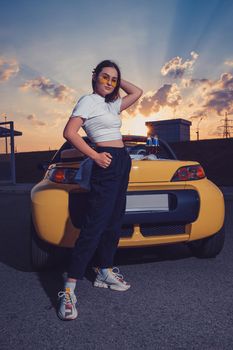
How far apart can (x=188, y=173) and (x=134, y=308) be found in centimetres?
131

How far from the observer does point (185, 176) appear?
11.2 feet

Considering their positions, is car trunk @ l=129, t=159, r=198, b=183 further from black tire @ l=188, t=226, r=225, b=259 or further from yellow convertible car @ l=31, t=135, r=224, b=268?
black tire @ l=188, t=226, r=225, b=259

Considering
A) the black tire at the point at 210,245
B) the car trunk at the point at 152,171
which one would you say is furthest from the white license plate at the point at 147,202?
the black tire at the point at 210,245

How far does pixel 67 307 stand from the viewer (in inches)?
98.9

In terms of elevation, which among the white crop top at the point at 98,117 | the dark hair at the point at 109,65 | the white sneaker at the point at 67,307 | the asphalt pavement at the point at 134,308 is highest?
the dark hair at the point at 109,65

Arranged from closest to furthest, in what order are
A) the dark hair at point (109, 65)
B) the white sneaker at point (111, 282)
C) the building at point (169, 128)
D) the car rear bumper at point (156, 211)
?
the dark hair at point (109, 65) → the white sneaker at point (111, 282) → the car rear bumper at point (156, 211) → the building at point (169, 128)

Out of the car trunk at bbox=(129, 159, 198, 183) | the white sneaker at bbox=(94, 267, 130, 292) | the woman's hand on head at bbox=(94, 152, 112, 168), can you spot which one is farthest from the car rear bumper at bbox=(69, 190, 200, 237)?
the woman's hand on head at bbox=(94, 152, 112, 168)

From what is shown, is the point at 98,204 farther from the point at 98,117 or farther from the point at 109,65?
the point at 109,65

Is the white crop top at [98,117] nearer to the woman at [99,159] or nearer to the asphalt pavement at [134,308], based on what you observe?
the woman at [99,159]

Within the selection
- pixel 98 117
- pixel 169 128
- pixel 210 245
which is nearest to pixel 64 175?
pixel 98 117

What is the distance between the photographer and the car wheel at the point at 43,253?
3398 mm

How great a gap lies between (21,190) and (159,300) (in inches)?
589

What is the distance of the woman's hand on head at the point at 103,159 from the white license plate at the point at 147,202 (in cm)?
70

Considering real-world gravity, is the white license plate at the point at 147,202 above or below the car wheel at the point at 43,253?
above
